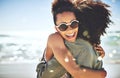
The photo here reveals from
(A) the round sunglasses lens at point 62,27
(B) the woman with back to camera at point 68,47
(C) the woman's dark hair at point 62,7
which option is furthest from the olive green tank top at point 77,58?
(C) the woman's dark hair at point 62,7

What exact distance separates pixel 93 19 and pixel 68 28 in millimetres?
239

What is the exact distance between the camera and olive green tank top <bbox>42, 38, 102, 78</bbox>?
2.95m

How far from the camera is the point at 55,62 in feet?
9.71

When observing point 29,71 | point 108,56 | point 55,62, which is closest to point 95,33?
point 108,56

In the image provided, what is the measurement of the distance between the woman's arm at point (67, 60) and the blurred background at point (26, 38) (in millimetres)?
97

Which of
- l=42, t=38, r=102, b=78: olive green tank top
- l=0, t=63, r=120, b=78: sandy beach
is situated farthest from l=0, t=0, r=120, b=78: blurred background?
l=42, t=38, r=102, b=78: olive green tank top

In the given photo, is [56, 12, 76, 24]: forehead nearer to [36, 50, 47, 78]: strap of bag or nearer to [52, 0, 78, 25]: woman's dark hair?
[52, 0, 78, 25]: woman's dark hair

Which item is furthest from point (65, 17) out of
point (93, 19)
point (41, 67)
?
point (41, 67)

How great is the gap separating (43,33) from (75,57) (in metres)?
0.33

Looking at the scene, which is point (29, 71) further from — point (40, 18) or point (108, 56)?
point (108, 56)

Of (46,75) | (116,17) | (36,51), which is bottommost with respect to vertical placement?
(46,75)

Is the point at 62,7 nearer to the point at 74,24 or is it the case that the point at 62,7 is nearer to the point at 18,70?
the point at 74,24

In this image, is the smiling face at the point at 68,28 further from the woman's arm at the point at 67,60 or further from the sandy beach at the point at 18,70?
the sandy beach at the point at 18,70

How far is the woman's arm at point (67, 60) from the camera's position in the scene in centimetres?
296
